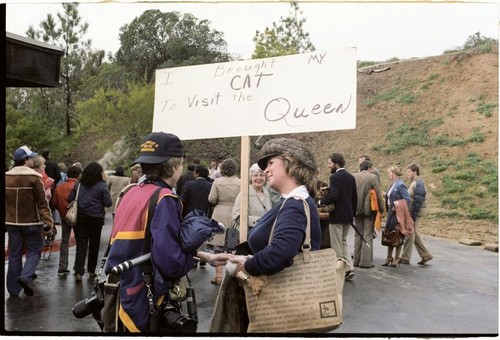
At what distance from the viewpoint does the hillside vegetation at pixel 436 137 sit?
69.3 ft

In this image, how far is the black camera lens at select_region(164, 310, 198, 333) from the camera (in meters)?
3.22

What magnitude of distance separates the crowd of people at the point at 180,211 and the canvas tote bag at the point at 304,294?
0.09 metres

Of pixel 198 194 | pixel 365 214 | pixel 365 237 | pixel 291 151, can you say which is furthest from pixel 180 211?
pixel 365 237

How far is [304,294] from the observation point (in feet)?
10.6

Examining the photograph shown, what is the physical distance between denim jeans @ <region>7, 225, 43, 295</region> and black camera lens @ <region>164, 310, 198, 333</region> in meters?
3.98

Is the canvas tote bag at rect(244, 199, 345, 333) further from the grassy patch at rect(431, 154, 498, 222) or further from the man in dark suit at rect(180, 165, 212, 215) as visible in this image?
the grassy patch at rect(431, 154, 498, 222)

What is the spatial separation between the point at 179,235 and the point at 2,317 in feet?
8.41

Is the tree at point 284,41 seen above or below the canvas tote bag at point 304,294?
above

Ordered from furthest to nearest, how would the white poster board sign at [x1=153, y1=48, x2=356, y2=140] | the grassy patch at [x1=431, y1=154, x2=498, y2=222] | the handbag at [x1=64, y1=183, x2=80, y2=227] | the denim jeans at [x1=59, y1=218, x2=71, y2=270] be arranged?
1. the grassy patch at [x1=431, y1=154, x2=498, y2=222]
2. the denim jeans at [x1=59, y1=218, x2=71, y2=270]
3. the handbag at [x1=64, y1=183, x2=80, y2=227]
4. the white poster board sign at [x1=153, y1=48, x2=356, y2=140]

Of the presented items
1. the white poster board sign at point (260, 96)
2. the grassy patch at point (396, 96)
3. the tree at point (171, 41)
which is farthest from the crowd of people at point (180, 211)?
the grassy patch at point (396, 96)

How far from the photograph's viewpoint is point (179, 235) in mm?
3234

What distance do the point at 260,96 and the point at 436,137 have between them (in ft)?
81.4

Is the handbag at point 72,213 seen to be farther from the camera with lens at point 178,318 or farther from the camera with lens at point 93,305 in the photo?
the camera with lens at point 178,318

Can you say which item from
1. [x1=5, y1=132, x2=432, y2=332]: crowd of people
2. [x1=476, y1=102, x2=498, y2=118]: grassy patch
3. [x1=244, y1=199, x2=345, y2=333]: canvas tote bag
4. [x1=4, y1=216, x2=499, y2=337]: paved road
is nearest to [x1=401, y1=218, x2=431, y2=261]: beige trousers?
[x1=5, y1=132, x2=432, y2=332]: crowd of people
